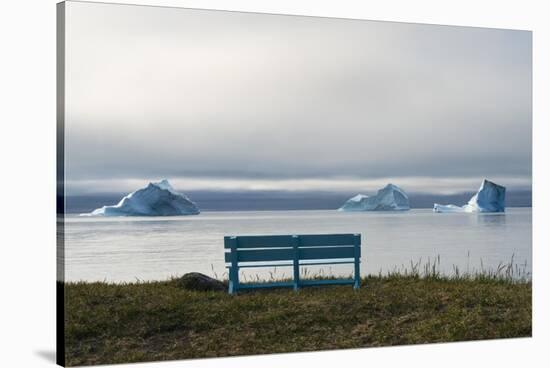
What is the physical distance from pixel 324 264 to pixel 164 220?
2.38 m

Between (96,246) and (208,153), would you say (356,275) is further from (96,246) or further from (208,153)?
(96,246)

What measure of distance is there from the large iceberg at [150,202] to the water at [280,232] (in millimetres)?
93

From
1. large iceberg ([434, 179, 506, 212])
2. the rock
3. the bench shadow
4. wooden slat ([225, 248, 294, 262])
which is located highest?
large iceberg ([434, 179, 506, 212])

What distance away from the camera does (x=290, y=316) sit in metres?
11.9

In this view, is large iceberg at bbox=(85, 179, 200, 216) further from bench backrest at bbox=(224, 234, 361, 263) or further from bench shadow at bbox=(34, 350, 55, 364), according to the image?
bench shadow at bbox=(34, 350, 55, 364)

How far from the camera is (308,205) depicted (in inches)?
481

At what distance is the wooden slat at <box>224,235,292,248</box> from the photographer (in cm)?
1212

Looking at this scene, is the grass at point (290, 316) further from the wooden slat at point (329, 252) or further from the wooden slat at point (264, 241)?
the wooden slat at point (264, 241)

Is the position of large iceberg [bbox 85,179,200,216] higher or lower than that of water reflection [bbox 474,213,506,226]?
higher

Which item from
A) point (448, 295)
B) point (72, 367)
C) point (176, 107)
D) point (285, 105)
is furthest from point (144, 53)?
point (448, 295)

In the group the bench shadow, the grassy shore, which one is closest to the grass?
the grassy shore

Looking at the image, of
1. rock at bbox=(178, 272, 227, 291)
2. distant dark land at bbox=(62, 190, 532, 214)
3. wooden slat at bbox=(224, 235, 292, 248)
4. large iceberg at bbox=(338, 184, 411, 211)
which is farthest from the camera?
large iceberg at bbox=(338, 184, 411, 211)

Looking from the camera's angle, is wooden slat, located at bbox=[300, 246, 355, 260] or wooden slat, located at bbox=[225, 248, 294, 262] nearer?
wooden slat, located at bbox=[225, 248, 294, 262]

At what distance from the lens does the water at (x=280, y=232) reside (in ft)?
36.4
